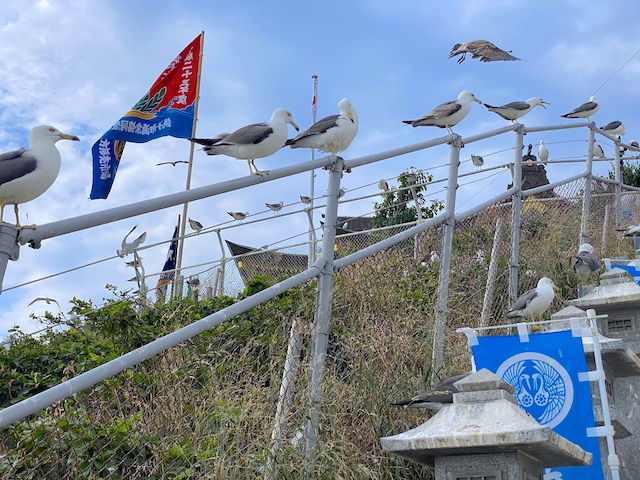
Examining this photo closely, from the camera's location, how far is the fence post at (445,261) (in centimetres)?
620

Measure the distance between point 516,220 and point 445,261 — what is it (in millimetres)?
2571

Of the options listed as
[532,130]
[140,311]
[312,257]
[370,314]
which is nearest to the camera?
[370,314]

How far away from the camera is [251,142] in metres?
5.36

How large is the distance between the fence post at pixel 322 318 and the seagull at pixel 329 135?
1.35 feet

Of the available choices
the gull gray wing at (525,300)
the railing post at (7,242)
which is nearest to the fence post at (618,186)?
the gull gray wing at (525,300)

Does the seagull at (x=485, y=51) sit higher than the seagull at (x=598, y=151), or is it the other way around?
the seagull at (x=485, y=51)

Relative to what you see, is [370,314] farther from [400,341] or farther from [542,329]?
→ [542,329]

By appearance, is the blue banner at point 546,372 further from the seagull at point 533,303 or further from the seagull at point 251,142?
the seagull at point 251,142

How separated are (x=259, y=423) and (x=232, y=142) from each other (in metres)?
1.78

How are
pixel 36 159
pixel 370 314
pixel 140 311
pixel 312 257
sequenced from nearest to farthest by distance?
pixel 36 159, pixel 370 314, pixel 140 311, pixel 312 257

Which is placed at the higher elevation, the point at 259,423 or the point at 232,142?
the point at 232,142

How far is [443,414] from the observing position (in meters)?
4.28

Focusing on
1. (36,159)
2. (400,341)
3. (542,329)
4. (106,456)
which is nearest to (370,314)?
(400,341)

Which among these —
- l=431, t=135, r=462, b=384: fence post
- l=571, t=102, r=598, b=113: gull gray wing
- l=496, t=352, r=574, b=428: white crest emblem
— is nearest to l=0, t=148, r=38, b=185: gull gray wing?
l=431, t=135, r=462, b=384: fence post
